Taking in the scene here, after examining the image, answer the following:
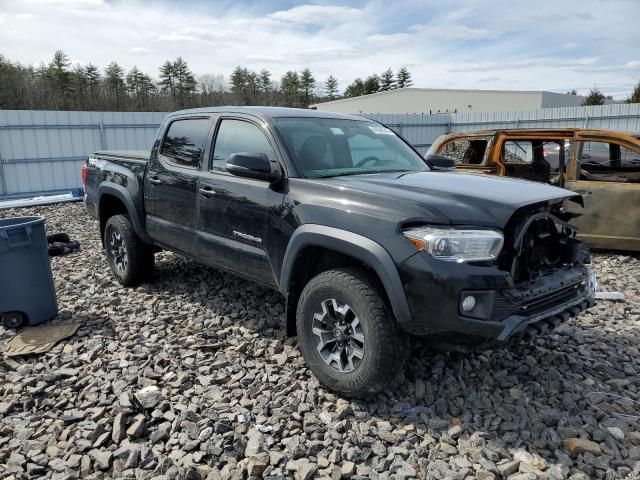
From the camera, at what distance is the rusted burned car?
242 inches

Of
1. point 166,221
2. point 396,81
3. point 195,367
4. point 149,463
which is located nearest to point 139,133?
point 166,221

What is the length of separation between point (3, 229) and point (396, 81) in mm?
76541

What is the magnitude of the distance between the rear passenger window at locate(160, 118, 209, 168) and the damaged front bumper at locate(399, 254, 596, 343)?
7.93 ft

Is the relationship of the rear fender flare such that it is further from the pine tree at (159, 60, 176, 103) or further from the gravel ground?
the pine tree at (159, 60, 176, 103)

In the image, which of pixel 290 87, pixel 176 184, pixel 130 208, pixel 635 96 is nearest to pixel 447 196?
pixel 176 184

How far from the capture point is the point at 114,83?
5528 centimetres

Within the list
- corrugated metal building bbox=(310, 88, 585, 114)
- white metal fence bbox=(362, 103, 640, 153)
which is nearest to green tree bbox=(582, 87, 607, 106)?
corrugated metal building bbox=(310, 88, 585, 114)

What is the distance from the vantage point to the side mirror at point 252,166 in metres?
3.25

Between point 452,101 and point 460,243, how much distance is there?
44.8 m

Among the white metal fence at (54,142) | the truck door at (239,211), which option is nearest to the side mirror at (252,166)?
the truck door at (239,211)

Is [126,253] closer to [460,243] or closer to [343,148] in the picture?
[343,148]

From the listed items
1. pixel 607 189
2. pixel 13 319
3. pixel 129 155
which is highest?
pixel 129 155

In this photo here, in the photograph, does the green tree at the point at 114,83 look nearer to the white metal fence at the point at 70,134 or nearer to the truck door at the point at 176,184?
the white metal fence at the point at 70,134

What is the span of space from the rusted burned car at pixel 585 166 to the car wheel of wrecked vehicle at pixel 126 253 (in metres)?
4.87
